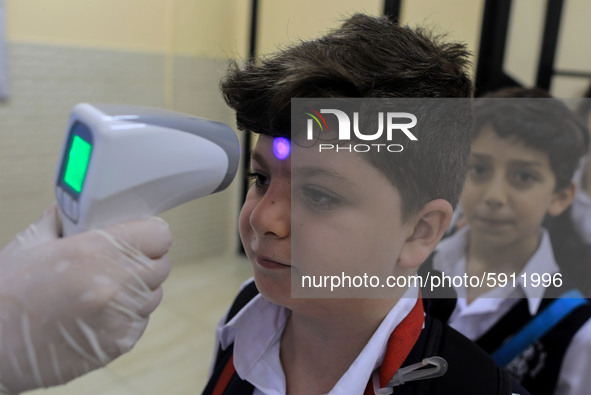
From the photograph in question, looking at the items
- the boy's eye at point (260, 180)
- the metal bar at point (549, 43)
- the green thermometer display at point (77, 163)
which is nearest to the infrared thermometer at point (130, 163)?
the green thermometer display at point (77, 163)

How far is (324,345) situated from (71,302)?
1.38 ft

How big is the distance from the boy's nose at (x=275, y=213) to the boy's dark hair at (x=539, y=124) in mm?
660

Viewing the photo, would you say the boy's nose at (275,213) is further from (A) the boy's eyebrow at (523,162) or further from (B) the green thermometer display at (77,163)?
(A) the boy's eyebrow at (523,162)

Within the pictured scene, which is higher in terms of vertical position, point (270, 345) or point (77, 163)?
point (77, 163)

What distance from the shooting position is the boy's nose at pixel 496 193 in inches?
43.1

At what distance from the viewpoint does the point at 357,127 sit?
0.64 metres

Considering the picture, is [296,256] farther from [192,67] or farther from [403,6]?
[192,67]

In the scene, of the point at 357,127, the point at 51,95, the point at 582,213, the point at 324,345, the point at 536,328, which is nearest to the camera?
the point at 357,127

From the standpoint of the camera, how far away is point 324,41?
2.35 feet

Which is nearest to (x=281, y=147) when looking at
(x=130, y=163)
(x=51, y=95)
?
(x=130, y=163)

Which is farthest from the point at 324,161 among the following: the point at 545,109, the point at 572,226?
the point at 572,226

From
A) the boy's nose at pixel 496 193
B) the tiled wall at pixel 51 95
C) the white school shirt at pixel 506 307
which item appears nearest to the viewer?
the white school shirt at pixel 506 307

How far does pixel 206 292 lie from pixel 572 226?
2.16m

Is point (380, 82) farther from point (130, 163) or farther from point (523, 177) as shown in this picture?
point (523, 177)
